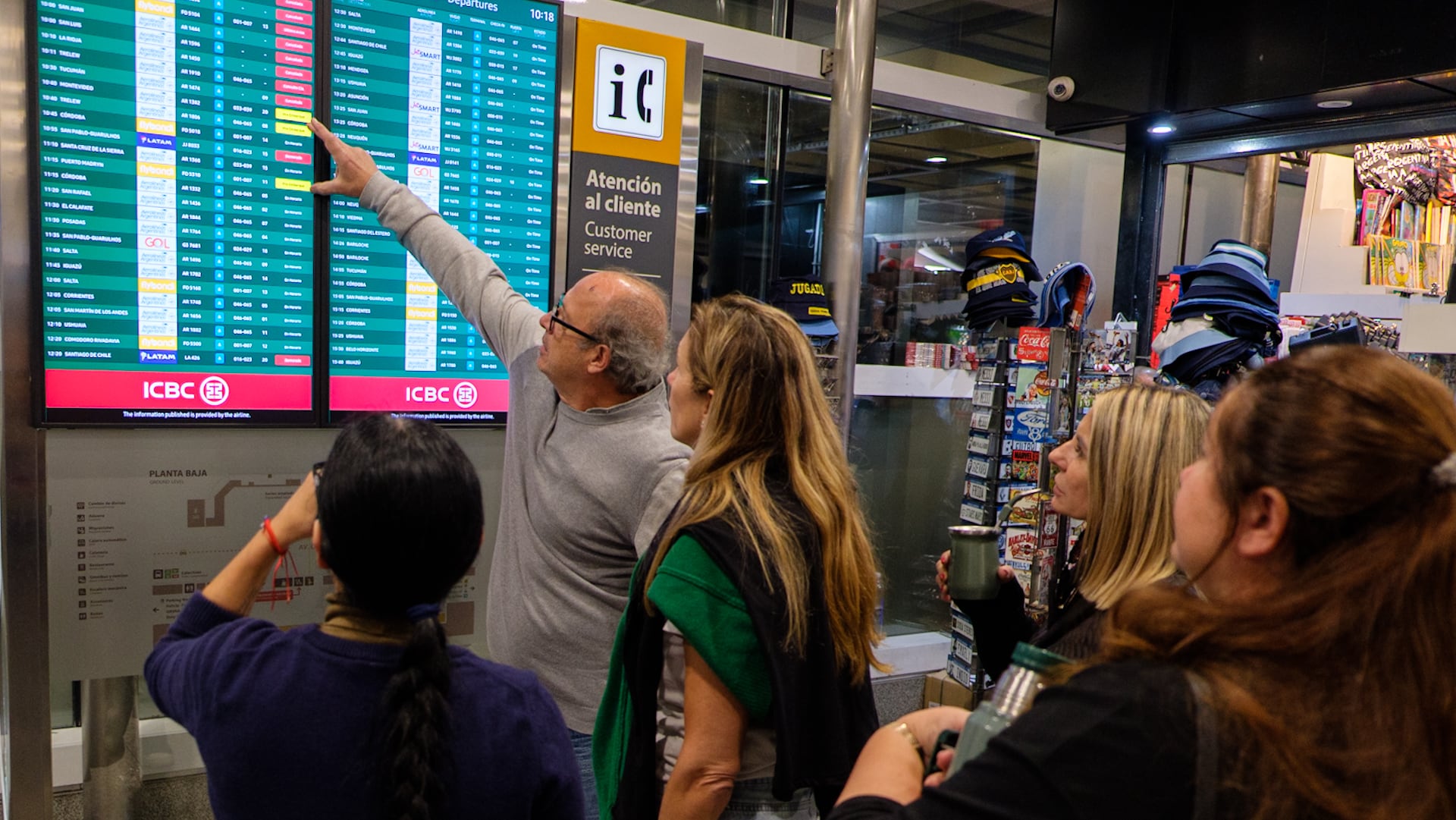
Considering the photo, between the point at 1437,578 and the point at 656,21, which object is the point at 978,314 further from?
the point at 1437,578

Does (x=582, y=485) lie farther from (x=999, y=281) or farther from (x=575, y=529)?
(x=999, y=281)

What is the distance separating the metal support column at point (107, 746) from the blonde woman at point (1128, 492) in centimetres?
233

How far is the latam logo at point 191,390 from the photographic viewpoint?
2.51 metres

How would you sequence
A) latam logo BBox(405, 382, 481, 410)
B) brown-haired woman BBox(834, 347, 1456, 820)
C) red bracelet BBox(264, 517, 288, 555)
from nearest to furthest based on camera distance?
brown-haired woman BBox(834, 347, 1456, 820), red bracelet BBox(264, 517, 288, 555), latam logo BBox(405, 382, 481, 410)

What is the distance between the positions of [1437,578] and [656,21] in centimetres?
355

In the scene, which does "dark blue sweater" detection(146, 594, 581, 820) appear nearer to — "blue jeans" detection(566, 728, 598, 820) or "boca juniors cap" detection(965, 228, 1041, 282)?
"blue jeans" detection(566, 728, 598, 820)

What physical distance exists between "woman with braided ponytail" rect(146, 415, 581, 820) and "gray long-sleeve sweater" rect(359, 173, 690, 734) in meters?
0.81

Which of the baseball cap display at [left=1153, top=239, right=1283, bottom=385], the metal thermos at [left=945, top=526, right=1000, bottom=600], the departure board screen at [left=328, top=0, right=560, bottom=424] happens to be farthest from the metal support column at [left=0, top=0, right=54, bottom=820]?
the baseball cap display at [left=1153, top=239, right=1283, bottom=385]

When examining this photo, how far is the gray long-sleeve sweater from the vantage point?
2027 millimetres

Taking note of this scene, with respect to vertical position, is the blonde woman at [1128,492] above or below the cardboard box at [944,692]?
above

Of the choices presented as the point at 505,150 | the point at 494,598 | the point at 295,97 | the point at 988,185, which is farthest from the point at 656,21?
the point at 494,598

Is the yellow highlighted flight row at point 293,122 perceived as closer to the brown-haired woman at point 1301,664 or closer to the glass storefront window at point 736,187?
the glass storefront window at point 736,187

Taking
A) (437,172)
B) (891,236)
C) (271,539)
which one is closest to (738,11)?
(891,236)

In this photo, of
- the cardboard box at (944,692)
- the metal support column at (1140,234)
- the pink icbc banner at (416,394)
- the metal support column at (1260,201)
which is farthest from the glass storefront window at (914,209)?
the pink icbc banner at (416,394)
